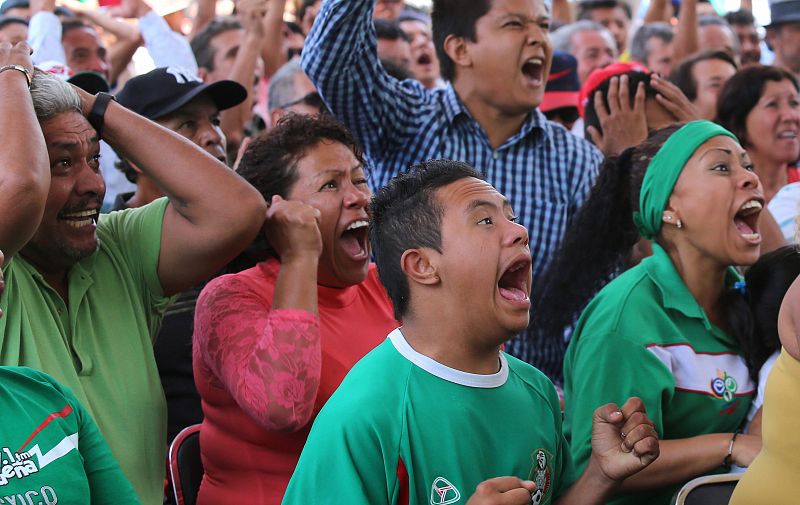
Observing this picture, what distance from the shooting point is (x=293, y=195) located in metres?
3.03

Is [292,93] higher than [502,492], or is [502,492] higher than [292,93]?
[502,492]

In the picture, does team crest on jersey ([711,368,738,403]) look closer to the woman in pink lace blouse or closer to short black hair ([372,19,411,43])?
the woman in pink lace blouse

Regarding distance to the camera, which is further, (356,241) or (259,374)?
(356,241)

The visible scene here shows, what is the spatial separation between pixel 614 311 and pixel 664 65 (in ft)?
15.1

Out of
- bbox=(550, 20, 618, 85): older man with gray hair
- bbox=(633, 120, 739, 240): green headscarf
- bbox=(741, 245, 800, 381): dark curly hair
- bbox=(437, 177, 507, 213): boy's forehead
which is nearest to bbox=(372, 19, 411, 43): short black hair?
bbox=(550, 20, 618, 85): older man with gray hair

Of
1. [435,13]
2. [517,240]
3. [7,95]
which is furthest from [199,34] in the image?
[517,240]

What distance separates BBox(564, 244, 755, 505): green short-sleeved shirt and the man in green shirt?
995 millimetres

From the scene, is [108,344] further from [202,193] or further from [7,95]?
[7,95]

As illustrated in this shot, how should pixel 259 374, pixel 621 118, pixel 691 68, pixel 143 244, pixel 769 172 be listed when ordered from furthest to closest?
1. pixel 691 68
2. pixel 769 172
3. pixel 621 118
4. pixel 143 244
5. pixel 259 374

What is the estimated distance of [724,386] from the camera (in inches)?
119

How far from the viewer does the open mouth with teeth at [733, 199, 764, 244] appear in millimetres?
3186

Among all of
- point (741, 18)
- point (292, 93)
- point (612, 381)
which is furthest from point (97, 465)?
point (741, 18)

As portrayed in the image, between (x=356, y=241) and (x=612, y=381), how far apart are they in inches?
32.2

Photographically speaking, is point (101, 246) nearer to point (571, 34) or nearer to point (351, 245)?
point (351, 245)
